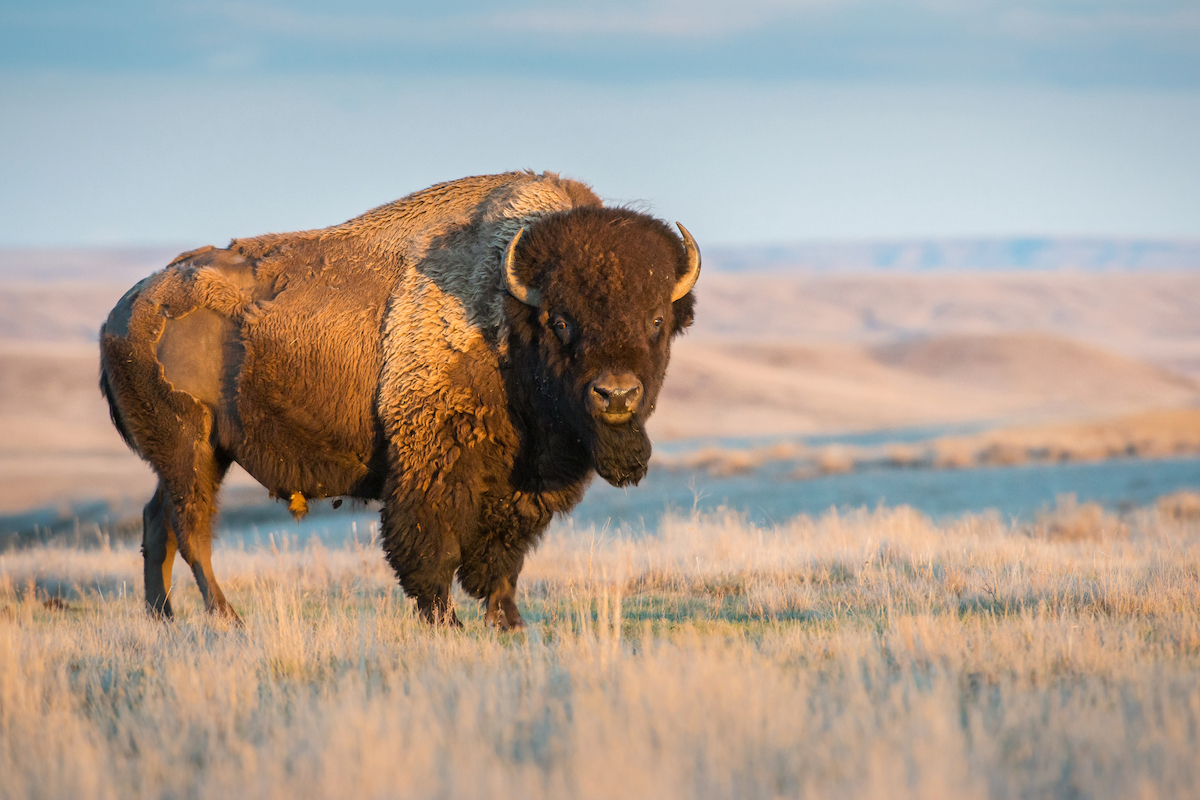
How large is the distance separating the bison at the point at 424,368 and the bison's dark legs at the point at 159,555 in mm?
18

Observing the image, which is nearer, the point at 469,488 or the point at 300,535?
the point at 469,488

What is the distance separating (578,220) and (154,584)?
4397 millimetres

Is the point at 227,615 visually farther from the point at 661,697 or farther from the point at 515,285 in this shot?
the point at 661,697

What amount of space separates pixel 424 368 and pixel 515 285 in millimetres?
900

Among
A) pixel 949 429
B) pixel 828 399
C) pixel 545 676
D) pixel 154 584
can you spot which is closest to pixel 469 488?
pixel 545 676

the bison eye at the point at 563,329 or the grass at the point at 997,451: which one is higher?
the bison eye at the point at 563,329

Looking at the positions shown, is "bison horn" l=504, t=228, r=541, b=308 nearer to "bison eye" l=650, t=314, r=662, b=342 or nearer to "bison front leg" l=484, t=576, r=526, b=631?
"bison eye" l=650, t=314, r=662, b=342

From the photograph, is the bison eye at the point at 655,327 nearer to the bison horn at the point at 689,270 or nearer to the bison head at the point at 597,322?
the bison head at the point at 597,322

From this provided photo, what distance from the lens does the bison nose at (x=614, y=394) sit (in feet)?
21.3

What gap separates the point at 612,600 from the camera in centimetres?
841

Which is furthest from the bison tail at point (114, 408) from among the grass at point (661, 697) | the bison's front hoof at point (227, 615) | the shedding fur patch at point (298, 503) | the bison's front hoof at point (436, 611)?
the bison's front hoof at point (436, 611)

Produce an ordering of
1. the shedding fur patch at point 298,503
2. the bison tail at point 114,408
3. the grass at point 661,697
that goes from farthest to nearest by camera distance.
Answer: the bison tail at point 114,408
the shedding fur patch at point 298,503
the grass at point 661,697

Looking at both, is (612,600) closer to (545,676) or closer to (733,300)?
(545,676)

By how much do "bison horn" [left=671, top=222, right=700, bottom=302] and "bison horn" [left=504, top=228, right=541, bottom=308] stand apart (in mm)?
907
